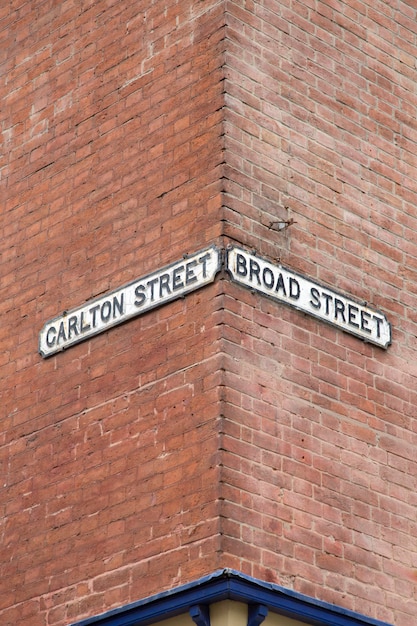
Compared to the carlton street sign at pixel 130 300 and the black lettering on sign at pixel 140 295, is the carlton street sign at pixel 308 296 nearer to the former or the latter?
the carlton street sign at pixel 130 300

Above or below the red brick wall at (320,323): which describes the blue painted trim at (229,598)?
below

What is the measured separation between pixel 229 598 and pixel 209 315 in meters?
2.64

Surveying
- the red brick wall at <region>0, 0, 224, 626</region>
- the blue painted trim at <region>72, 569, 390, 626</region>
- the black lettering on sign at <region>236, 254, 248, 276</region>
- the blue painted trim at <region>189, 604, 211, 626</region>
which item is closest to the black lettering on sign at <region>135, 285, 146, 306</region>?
the red brick wall at <region>0, 0, 224, 626</region>

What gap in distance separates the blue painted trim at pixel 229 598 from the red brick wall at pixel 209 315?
25 cm

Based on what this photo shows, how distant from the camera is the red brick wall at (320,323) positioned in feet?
41.2

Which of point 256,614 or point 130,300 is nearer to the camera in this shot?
point 256,614

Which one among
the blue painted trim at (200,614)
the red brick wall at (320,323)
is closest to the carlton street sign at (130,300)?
the red brick wall at (320,323)

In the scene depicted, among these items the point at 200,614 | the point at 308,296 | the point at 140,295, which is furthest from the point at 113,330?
the point at 200,614

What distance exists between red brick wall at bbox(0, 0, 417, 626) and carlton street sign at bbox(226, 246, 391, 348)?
11 cm

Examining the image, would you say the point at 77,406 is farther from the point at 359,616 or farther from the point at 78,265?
the point at 359,616

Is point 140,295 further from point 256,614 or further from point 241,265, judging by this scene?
point 256,614

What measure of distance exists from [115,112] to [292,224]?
2.47 metres

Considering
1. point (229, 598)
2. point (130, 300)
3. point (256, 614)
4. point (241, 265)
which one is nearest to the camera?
point (229, 598)

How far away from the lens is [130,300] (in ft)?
45.4
